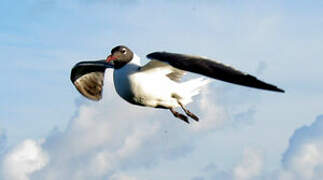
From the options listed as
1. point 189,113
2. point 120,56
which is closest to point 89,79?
point 120,56

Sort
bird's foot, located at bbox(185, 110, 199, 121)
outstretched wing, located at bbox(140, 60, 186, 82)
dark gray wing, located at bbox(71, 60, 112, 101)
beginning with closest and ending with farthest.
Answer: outstretched wing, located at bbox(140, 60, 186, 82)
bird's foot, located at bbox(185, 110, 199, 121)
dark gray wing, located at bbox(71, 60, 112, 101)

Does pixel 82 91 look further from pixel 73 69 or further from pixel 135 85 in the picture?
pixel 135 85

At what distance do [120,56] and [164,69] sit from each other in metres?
1.53

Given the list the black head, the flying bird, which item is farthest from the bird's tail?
the black head

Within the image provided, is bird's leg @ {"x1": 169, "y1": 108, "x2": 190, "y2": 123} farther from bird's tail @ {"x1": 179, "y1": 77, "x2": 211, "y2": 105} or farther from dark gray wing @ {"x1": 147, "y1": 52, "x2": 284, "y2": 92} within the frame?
dark gray wing @ {"x1": 147, "y1": 52, "x2": 284, "y2": 92}

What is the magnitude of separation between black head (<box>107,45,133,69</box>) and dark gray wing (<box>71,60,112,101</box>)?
5048 millimetres

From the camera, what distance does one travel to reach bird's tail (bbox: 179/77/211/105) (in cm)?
2505

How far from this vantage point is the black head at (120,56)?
24.6 meters

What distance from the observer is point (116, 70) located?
24.5 meters

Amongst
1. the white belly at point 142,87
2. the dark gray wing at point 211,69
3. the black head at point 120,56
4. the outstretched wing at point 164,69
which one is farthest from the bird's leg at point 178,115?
the dark gray wing at point 211,69

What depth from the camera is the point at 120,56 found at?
2459 centimetres

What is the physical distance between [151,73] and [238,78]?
5505 mm

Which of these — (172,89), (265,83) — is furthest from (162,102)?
(265,83)

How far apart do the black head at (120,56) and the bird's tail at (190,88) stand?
6.95 ft
